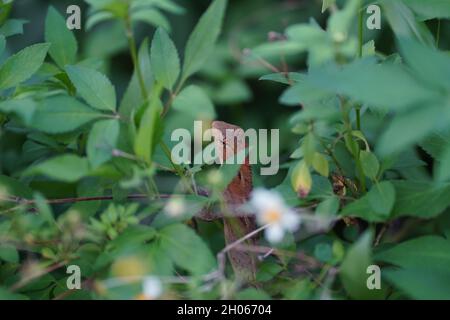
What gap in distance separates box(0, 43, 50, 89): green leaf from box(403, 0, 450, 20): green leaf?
0.51m

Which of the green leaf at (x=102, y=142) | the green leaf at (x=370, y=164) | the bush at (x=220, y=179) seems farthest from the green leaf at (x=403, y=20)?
the green leaf at (x=102, y=142)

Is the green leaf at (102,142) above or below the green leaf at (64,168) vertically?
above

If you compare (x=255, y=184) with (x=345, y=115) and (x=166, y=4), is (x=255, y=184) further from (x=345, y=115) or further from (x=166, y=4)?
(x=166, y=4)

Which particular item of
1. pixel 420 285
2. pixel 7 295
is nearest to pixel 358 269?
pixel 420 285

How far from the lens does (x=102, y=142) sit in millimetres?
885

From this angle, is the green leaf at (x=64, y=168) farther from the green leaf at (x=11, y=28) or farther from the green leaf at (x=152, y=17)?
the green leaf at (x=11, y=28)

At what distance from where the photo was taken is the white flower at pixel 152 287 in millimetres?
801

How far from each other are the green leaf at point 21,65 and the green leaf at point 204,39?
0.69ft

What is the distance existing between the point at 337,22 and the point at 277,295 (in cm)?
38

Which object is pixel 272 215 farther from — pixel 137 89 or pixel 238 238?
pixel 137 89

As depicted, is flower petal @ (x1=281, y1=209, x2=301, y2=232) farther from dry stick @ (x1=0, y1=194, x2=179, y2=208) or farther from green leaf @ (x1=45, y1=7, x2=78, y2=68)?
green leaf @ (x1=45, y1=7, x2=78, y2=68)

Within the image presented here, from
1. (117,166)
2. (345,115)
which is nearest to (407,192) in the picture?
(345,115)

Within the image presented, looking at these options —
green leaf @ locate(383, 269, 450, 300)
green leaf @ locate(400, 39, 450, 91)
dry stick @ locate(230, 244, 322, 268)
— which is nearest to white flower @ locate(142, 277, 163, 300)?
dry stick @ locate(230, 244, 322, 268)
